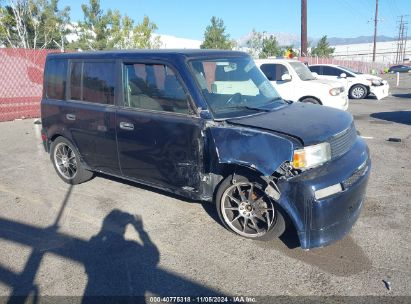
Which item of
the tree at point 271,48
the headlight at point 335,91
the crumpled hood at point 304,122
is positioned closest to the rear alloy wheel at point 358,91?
the headlight at point 335,91

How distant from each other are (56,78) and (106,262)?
3.17m

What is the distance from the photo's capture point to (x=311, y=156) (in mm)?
3445

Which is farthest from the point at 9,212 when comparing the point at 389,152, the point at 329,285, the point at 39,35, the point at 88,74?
the point at 39,35

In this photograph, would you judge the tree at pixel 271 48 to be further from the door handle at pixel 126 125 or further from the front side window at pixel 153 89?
the door handle at pixel 126 125

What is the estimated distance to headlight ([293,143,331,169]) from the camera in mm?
3379

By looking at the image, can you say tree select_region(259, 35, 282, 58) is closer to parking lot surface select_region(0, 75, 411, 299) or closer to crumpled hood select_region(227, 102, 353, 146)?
parking lot surface select_region(0, 75, 411, 299)

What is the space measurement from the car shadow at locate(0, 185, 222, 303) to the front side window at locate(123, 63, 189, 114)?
4.53ft

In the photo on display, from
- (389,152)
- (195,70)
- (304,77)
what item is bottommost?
(389,152)

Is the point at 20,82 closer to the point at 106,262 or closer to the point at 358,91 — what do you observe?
the point at 106,262

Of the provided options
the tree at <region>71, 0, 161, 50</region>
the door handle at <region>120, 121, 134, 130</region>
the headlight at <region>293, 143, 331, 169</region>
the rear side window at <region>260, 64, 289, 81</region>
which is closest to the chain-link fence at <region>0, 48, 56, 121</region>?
the rear side window at <region>260, 64, 289, 81</region>

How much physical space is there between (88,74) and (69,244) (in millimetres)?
2290

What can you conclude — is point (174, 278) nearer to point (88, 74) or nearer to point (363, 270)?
point (363, 270)

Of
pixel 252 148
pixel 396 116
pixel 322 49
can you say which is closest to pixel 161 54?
pixel 252 148

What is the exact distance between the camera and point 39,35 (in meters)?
33.7
